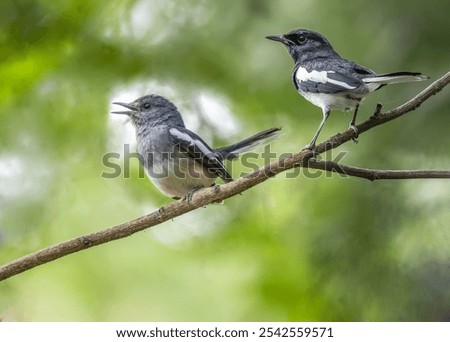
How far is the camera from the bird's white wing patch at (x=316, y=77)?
1252mm

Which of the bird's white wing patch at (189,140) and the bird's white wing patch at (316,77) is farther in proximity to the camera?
the bird's white wing patch at (189,140)

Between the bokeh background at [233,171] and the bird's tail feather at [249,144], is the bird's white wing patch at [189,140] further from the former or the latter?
the bokeh background at [233,171]

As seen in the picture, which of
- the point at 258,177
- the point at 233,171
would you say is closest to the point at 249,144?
the point at 233,171

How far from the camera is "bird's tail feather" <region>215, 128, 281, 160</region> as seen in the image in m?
1.32

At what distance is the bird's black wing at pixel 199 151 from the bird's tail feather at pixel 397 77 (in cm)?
33

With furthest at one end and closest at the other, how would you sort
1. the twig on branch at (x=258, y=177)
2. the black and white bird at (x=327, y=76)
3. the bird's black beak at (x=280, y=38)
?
the bird's black beak at (x=280, y=38) → the black and white bird at (x=327, y=76) → the twig on branch at (x=258, y=177)

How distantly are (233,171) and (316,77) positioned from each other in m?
0.35

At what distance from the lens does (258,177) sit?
105cm

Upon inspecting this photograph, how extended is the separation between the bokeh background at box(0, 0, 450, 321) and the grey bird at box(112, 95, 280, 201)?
139 millimetres

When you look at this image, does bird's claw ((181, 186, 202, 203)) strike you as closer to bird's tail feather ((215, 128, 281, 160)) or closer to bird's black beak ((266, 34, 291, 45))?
bird's tail feather ((215, 128, 281, 160))

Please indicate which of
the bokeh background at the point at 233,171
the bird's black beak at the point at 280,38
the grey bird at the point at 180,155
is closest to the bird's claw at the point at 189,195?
the grey bird at the point at 180,155

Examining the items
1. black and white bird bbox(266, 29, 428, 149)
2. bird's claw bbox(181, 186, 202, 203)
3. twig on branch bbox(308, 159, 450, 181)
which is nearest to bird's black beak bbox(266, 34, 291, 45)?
black and white bird bbox(266, 29, 428, 149)

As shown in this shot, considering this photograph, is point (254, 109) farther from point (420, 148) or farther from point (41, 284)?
point (41, 284)
